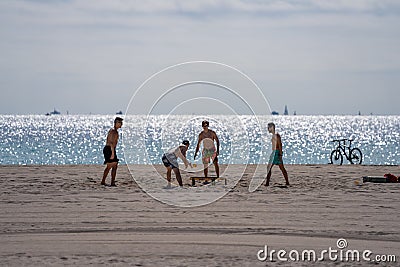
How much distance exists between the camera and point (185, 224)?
12.9m

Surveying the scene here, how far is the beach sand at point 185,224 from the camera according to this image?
33.8 feet

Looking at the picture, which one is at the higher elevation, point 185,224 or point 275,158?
point 275,158

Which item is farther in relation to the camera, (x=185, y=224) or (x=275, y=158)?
(x=275, y=158)

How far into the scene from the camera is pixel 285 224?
12891mm

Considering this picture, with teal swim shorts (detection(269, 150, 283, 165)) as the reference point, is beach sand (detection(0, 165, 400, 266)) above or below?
below

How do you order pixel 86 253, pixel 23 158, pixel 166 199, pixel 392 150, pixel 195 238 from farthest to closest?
pixel 392 150
pixel 23 158
pixel 166 199
pixel 195 238
pixel 86 253

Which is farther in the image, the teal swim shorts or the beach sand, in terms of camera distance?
the teal swim shorts

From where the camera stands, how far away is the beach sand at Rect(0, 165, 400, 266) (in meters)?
10.3

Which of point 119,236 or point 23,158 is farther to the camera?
point 23,158

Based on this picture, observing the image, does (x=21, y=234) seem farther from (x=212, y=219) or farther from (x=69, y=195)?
(x=69, y=195)

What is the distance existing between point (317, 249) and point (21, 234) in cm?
474

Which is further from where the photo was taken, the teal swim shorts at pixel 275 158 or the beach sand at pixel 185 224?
the teal swim shorts at pixel 275 158

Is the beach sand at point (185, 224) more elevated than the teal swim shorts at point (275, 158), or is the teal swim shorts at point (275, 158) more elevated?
the teal swim shorts at point (275, 158)

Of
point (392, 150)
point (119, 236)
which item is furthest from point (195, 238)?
point (392, 150)
